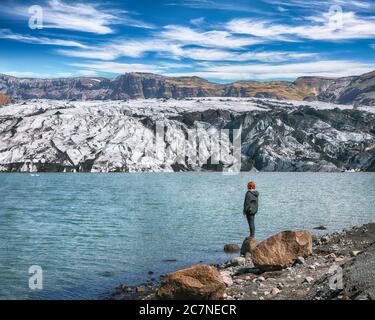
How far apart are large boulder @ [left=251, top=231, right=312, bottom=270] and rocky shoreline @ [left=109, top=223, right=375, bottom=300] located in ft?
1.25

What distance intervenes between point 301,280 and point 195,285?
19.2 ft

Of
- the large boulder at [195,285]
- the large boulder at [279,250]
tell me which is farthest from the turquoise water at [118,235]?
the large boulder at [279,250]

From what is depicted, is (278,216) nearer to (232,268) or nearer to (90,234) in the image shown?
(90,234)

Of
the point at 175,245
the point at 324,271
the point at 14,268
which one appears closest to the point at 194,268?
the point at 324,271

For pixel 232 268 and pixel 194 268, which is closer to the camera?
pixel 194 268

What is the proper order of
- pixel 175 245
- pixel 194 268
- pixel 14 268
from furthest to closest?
1. pixel 175 245
2. pixel 14 268
3. pixel 194 268

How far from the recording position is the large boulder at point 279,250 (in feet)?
83.1

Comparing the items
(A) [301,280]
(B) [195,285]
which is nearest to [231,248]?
(A) [301,280]

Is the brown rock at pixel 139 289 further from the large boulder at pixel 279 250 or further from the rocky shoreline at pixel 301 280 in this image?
the large boulder at pixel 279 250
